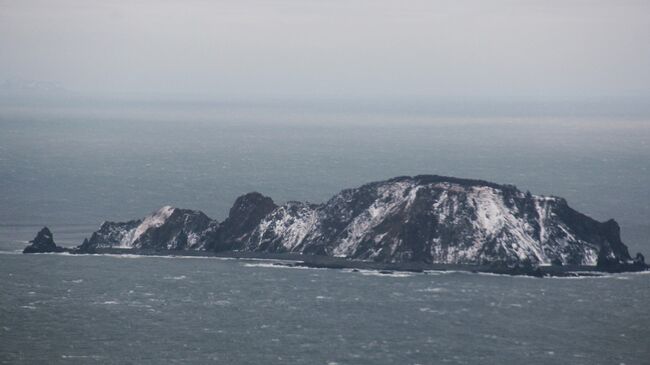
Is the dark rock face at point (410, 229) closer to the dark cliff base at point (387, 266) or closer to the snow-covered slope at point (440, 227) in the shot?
the snow-covered slope at point (440, 227)

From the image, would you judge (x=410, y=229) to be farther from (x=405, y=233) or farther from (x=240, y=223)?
(x=240, y=223)

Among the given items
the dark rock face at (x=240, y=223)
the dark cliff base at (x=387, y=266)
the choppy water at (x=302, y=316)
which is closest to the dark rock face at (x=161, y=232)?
the dark rock face at (x=240, y=223)

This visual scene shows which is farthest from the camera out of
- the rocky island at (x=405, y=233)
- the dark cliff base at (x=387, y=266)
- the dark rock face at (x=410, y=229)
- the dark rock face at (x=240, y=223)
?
the dark rock face at (x=240, y=223)

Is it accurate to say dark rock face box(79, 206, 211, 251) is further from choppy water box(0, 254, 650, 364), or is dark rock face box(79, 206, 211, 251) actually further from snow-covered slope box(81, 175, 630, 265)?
choppy water box(0, 254, 650, 364)

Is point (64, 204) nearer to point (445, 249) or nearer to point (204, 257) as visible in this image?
point (204, 257)

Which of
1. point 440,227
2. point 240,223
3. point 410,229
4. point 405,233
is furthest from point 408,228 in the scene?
point 240,223
